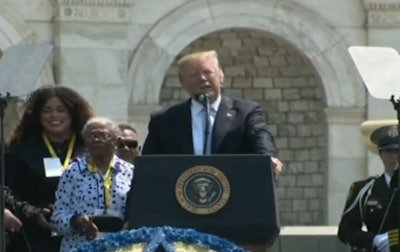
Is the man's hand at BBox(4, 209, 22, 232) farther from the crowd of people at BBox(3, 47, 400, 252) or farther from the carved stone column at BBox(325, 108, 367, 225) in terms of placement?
the carved stone column at BBox(325, 108, 367, 225)

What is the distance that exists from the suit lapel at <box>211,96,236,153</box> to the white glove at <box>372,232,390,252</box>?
1.64m

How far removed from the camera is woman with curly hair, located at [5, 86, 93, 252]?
10.5m

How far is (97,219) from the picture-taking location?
31.8 ft

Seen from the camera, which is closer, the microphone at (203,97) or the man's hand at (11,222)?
the microphone at (203,97)

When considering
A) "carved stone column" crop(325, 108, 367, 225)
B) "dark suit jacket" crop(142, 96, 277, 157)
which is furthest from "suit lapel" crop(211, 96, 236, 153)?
"carved stone column" crop(325, 108, 367, 225)

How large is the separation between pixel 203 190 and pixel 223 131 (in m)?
1.36

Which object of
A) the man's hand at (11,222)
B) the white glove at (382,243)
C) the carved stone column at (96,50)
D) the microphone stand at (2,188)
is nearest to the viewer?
the microphone stand at (2,188)

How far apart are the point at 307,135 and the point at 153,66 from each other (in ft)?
6.96

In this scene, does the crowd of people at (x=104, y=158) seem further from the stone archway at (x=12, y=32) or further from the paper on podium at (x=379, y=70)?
the stone archway at (x=12, y=32)

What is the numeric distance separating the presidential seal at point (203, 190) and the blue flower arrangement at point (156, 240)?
1.32 metres

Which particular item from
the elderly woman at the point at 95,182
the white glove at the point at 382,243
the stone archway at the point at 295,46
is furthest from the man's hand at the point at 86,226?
the stone archway at the point at 295,46

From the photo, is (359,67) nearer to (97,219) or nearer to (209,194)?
(97,219)

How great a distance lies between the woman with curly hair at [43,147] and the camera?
10484mm

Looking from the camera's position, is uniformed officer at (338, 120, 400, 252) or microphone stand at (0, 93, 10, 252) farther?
uniformed officer at (338, 120, 400, 252)
